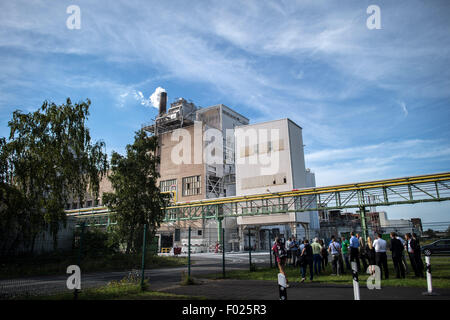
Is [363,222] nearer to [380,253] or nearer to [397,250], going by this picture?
[380,253]

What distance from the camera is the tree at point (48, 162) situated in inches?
626

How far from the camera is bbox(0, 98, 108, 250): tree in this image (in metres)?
15.9

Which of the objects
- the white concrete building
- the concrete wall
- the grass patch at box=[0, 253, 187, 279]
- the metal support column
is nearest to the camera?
the grass patch at box=[0, 253, 187, 279]

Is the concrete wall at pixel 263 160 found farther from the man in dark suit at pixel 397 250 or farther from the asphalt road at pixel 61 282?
the man in dark suit at pixel 397 250

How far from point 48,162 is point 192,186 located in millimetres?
35876

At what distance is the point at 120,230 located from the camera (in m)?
19.9

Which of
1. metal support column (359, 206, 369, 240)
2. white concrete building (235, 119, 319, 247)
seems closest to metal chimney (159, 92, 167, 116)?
white concrete building (235, 119, 319, 247)

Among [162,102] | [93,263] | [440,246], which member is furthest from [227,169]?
[93,263]

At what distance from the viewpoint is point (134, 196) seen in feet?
66.4

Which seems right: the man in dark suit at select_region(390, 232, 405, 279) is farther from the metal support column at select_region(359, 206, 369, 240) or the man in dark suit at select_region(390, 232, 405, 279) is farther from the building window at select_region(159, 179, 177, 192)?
the building window at select_region(159, 179, 177, 192)

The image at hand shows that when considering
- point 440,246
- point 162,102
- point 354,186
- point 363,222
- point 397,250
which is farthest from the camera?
point 162,102

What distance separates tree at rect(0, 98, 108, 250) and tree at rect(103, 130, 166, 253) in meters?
1.57

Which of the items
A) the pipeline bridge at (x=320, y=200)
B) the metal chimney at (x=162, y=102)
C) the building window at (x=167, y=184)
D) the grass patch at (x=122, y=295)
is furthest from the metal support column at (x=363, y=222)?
the metal chimney at (x=162, y=102)
